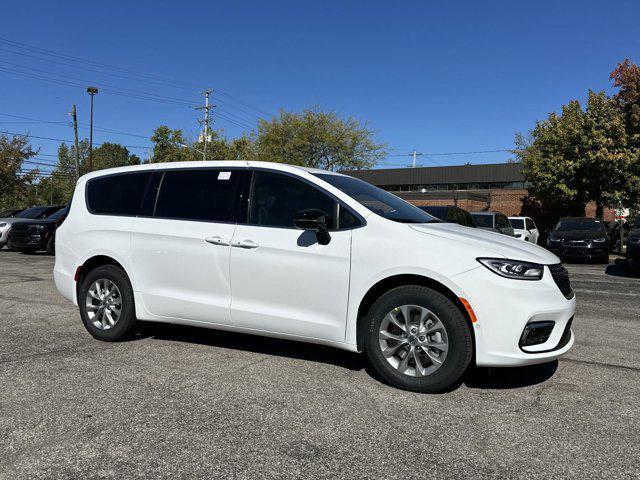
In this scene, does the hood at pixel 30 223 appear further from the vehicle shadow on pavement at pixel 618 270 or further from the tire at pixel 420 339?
the vehicle shadow on pavement at pixel 618 270

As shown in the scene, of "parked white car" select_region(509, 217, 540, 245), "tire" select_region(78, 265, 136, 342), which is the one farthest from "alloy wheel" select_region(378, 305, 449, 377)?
"parked white car" select_region(509, 217, 540, 245)

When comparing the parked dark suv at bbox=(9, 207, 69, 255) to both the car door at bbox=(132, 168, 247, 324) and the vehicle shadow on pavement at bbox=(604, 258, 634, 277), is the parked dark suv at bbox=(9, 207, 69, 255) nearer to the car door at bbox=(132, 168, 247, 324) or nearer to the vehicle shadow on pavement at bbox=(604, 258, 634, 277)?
the car door at bbox=(132, 168, 247, 324)

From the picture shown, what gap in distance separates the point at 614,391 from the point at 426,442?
1914mm

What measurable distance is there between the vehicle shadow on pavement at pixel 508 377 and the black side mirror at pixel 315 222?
1634 millimetres

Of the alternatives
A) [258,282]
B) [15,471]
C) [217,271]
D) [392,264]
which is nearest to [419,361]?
[392,264]

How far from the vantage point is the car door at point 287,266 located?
4168 millimetres

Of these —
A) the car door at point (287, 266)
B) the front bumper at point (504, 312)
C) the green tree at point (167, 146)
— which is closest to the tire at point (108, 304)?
the car door at point (287, 266)

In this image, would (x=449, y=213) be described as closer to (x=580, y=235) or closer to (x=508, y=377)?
(x=580, y=235)

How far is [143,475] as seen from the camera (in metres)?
2.66

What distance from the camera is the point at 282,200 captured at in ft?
15.0

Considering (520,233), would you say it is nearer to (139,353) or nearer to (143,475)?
(139,353)

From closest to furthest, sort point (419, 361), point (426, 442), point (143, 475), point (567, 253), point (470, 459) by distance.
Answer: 1. point (143, 475)
2. point (470, 459)
3. point (426, 442)
4. point (419, 361)
5. point (567, 253)

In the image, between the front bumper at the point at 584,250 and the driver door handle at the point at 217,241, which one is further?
the front bumper at the point at 584,250

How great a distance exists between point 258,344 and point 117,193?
2161 mm
